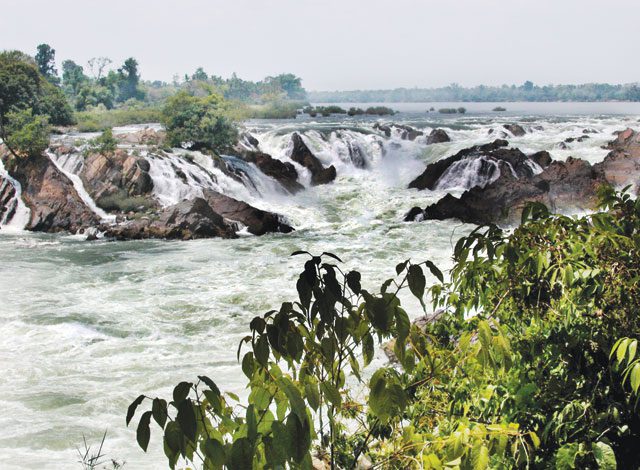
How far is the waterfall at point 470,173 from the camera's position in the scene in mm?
17219

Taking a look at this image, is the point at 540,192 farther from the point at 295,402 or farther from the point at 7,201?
the point at 295,402

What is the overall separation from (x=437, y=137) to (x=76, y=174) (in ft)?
47.9

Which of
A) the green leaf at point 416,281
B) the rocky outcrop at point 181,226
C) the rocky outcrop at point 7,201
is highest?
the green leaf at point 416,281

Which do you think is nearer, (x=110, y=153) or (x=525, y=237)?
(x=525, y=237)

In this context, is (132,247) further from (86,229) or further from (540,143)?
(540,143)

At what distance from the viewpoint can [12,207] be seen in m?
14.6

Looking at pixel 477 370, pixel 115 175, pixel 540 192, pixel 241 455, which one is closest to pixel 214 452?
pixel 241 455

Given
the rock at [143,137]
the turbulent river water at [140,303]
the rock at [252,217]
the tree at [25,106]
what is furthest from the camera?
the rock at [143,137]

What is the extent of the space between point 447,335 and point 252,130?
69.8 ft

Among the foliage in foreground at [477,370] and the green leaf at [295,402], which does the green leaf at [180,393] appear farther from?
the green leaf at [295,402]

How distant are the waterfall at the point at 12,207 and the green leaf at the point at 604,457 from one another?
14930 millimetres

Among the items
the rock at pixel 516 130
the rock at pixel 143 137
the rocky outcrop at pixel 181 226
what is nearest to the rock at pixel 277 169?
the rock at pixel 143 137

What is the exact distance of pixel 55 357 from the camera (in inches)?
257

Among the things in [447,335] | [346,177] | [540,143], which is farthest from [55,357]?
[540,143]
